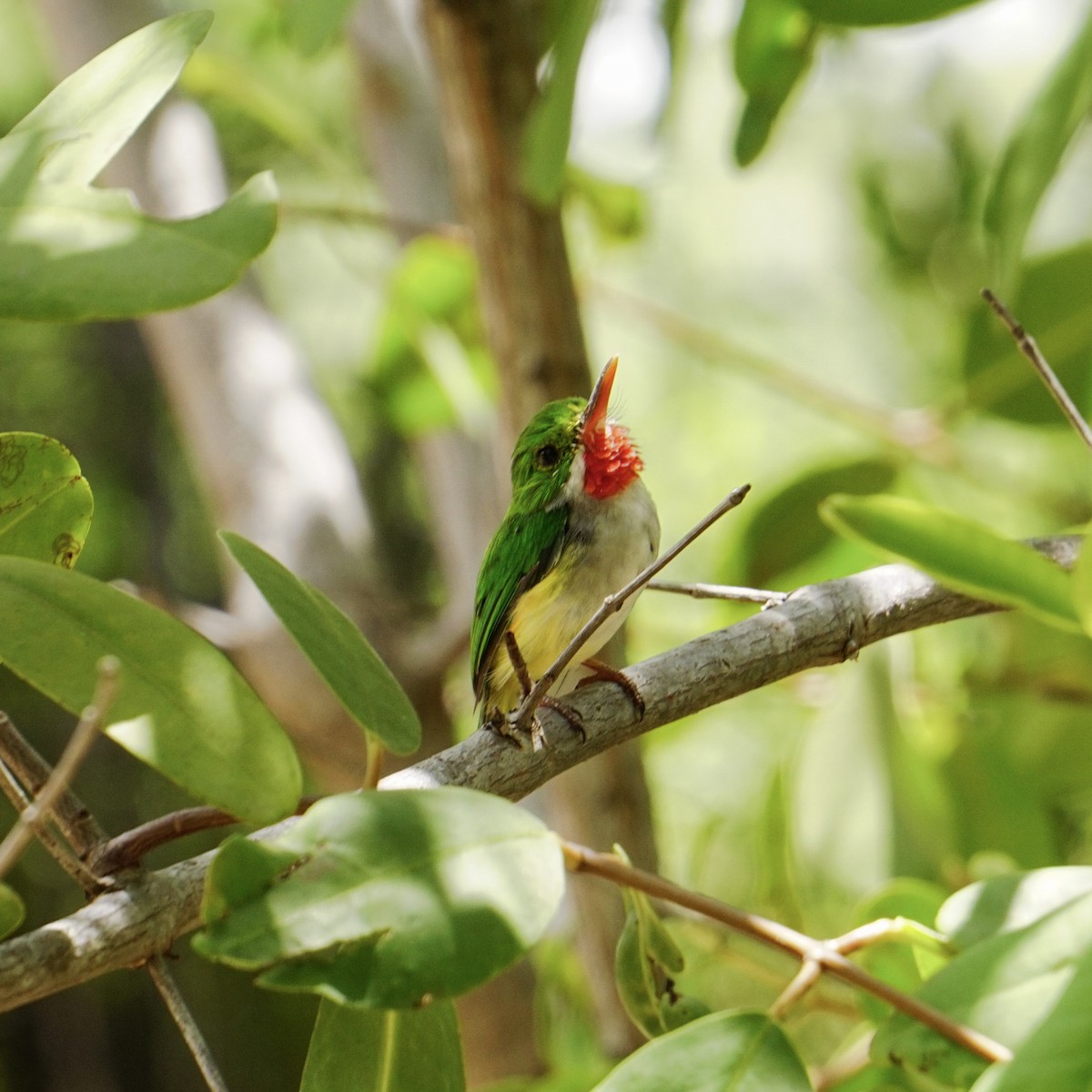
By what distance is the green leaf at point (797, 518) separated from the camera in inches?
64.8

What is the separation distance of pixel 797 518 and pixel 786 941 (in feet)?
3.34

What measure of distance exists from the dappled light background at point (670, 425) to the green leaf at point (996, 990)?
32 centimetres

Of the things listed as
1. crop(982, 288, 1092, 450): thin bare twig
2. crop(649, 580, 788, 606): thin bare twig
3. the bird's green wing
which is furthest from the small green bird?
crop(982, 288, 1092, 450): thin bare twig

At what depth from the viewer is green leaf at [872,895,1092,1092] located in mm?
686

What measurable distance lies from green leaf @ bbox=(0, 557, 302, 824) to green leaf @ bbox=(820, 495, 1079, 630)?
1.35 feet

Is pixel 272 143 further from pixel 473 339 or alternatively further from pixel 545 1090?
pixel 545 1090

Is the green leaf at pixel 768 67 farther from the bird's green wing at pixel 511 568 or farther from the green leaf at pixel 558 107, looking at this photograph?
the bird's green wing at pixel 511 568

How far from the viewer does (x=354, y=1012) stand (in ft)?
2.47

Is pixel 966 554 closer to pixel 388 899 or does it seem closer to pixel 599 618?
pixel 599 618

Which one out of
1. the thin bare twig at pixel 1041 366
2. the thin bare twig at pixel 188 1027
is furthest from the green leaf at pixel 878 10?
the thin bare twig at pixel 188 1027

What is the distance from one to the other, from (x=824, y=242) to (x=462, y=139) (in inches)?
91.2

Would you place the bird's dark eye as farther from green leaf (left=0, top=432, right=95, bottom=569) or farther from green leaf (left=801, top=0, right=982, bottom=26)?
green leaf (left=0, top=432, right=95, bottom=569)

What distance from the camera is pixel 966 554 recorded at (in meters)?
0.80

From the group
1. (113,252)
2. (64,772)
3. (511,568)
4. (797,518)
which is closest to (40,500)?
(113,252)
